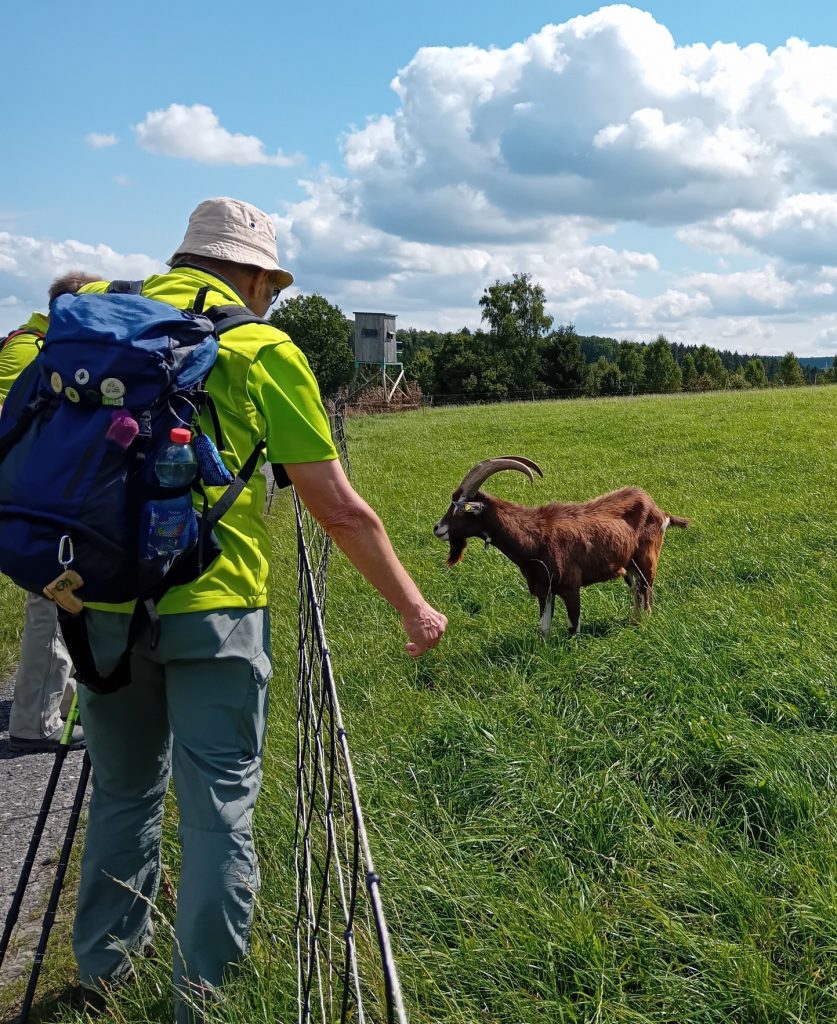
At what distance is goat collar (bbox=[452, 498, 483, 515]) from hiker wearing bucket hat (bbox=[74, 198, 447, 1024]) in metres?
3.29

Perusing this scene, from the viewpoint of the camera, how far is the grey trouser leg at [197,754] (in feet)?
7.93

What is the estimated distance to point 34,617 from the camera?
16.2 feet

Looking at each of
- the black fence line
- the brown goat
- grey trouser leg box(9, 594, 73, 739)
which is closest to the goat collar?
the brown goat

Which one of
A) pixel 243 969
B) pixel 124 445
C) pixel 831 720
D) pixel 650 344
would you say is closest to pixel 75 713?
pixel 243 969

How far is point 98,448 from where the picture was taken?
214 cm

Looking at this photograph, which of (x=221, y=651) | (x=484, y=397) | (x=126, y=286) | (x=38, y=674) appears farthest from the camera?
(x=484, y=397)

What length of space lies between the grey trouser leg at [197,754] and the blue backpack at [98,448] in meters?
0.27

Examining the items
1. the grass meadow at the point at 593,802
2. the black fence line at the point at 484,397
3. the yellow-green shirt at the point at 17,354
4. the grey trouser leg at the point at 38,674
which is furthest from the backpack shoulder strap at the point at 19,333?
the black fence line at the point at 484,397

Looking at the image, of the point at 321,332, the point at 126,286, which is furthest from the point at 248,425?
the point at 321,332

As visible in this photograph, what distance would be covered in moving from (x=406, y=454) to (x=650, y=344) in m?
80.1

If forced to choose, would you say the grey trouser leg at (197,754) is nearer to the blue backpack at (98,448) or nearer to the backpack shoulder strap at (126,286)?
the blue backpack at (98,448)

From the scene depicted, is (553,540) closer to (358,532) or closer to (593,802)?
(593,802)

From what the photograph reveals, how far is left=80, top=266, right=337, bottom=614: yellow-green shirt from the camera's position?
241 cm

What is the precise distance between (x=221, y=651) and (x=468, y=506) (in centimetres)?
370
